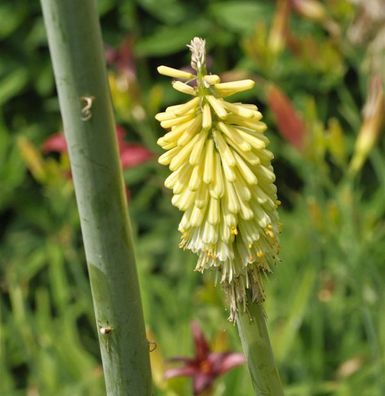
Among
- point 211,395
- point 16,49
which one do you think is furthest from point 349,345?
point 16,49

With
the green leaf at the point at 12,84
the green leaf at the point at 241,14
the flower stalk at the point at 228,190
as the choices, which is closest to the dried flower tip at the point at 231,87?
the flower stalk at the point at 228,190

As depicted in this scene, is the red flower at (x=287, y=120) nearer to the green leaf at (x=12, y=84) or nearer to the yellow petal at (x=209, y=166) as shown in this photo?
the yellow petal at (x=209, y=166)

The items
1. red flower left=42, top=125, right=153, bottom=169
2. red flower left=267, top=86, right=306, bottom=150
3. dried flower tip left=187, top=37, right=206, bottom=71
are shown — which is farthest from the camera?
red flower left=42, top=125, right=153, bottom=169

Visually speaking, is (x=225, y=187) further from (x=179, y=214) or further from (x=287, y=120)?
(x=179, y=214)

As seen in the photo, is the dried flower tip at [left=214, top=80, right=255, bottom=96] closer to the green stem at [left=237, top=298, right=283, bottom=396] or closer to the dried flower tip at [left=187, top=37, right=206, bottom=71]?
the dried flower tip at [left=187, top=37, right=206, bottom=71]

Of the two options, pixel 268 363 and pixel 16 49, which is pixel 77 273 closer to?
pixel 16 49

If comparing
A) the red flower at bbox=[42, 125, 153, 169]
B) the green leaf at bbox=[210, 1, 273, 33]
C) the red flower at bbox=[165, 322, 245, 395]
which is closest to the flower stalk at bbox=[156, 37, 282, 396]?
the red flower at bbox=[165, 322, 245, 395]
